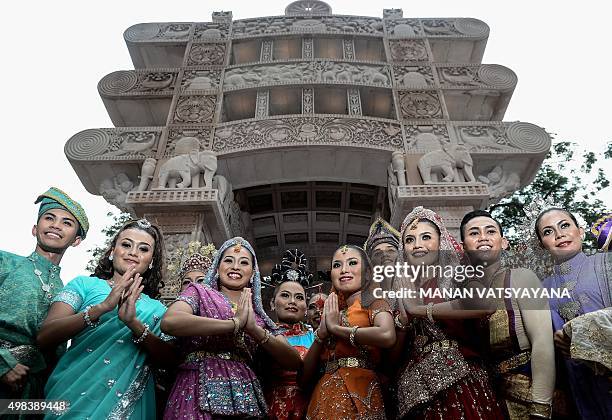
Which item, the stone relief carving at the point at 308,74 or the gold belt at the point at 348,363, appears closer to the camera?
the gold belt at the point at 348,363

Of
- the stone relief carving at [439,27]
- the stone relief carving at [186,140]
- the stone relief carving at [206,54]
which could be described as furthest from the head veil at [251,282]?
the stone relief carving at [439,27]

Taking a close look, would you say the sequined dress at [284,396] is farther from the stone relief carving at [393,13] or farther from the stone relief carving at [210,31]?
the stone relief carving at [393,13]

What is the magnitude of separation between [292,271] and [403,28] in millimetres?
10073

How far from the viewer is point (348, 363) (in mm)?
2633

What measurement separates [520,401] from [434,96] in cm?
898

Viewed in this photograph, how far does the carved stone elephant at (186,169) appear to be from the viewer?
8.41m

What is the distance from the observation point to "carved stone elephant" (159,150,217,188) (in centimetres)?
841

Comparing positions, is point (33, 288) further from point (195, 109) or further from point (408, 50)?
point (408, 50)

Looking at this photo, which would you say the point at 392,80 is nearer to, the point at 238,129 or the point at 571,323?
the point at 238,129

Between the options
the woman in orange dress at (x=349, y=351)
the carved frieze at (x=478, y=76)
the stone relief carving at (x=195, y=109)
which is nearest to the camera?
the woman in orange dress at (x=349, y=351)

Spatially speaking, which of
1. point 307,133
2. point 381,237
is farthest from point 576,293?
point 307,133

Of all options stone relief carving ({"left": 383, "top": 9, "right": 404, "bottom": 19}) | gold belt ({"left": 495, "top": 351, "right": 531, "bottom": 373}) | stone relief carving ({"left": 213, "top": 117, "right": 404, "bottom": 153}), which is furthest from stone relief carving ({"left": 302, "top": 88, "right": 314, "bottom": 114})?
gold belt ({"left": 495, "top": 351, "right": 531, "bottom": 373})

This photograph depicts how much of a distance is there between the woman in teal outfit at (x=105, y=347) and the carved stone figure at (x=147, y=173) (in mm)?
5915

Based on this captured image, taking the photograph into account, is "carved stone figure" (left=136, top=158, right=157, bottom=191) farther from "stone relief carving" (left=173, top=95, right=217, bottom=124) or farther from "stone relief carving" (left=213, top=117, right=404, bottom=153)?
"stone relief carving" (left=173, top=95, right=217, bottom=124)
